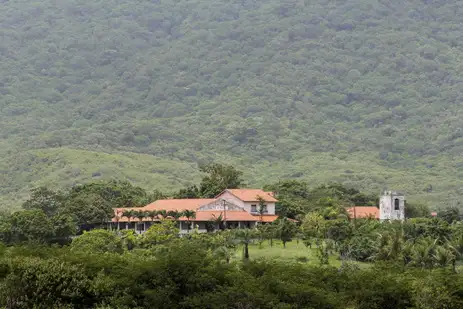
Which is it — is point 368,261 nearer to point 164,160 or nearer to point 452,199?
point 452,199

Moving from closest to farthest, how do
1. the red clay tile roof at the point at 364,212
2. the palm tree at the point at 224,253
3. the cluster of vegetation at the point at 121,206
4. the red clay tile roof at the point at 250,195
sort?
the palm tree at the point at 224,253
the cluster of vegetation at the point at 121,206
the red clay tile roof at the point at 250,195
the red clay tile roof at the point at 364,212

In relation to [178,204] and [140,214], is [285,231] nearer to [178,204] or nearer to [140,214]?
[140,214]

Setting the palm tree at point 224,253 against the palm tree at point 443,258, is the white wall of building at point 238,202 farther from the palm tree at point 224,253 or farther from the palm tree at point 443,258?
the palm tree at point 443,258

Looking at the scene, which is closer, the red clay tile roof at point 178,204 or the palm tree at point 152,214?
the palm tree at point 152,214

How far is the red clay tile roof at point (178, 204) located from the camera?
305ft

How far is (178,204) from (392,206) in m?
23.4

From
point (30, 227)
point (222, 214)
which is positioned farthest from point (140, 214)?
point (30, 227)

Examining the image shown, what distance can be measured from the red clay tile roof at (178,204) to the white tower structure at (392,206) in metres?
19.4

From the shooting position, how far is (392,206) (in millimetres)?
98438

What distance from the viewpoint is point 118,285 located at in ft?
163

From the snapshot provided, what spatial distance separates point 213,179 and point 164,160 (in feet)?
279

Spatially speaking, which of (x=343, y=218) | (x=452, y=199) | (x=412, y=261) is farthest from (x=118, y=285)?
(x=452, y=199)

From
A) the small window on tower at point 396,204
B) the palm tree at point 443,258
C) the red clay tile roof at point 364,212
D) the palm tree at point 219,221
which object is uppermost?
the small window on tower at point 396,204

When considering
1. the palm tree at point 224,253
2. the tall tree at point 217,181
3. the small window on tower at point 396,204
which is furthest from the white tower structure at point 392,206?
the palm tree at point 224,253
